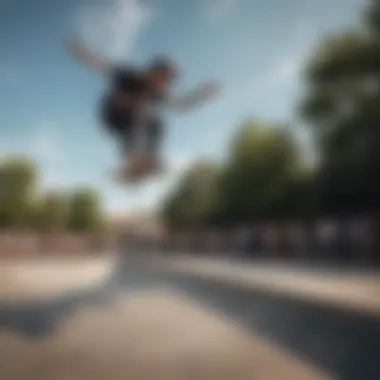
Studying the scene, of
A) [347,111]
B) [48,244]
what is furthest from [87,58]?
[347,111]

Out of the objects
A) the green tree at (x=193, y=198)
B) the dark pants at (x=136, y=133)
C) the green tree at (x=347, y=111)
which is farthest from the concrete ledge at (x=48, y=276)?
the green tree at (x=347, y=111)

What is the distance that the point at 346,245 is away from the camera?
5742 millimetres

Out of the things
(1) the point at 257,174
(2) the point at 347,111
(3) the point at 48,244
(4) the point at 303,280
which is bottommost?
(4) the point at 303,280

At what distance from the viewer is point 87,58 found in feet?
9.65

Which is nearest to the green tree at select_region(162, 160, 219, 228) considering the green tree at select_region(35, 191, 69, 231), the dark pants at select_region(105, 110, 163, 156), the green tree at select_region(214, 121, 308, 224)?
the green tree at select_region(214, 121, 308, 224)

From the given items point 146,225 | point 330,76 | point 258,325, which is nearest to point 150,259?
point 146,225

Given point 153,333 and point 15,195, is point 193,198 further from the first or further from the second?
point 15,195

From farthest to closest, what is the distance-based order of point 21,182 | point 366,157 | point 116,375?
point 366,157
point 21,182
point 116,375

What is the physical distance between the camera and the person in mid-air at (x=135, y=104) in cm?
293

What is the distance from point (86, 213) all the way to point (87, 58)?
0.92 m

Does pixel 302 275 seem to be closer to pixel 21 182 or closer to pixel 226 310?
pixel 226 310

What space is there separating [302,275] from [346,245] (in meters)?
1.47

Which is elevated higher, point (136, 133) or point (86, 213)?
point (136, 133)

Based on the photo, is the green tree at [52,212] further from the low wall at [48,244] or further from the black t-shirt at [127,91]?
the black t-shirt at [127,91]
